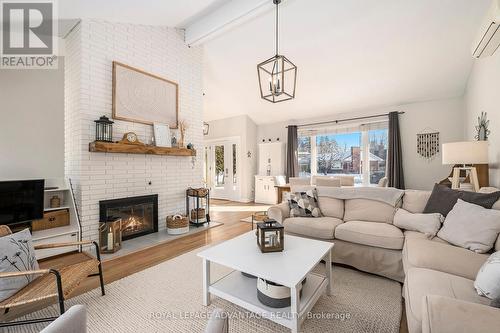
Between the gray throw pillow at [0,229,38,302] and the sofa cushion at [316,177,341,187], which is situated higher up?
the sofa cushion at [316,177,341,187]

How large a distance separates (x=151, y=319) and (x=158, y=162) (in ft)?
8.62

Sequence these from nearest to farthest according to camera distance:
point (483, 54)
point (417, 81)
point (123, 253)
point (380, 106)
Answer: point (483, 54)
point (123, 253)
point (417, 81)
point (380, 106)

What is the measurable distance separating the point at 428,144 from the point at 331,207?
3578 millimetres

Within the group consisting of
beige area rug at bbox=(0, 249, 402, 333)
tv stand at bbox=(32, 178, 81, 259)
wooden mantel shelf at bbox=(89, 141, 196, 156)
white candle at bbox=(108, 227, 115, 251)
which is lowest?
beige area rug at bbox=(0, 249, 402, 333)

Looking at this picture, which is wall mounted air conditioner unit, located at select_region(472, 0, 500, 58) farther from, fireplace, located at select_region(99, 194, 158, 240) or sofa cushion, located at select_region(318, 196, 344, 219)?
fireplace, located at select_region(99, 194, 158, 240)

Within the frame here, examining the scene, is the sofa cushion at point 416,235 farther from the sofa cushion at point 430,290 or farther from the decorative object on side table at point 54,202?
the decorative object on side table at point 54,202

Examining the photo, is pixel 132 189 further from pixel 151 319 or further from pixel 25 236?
pixel 151 319

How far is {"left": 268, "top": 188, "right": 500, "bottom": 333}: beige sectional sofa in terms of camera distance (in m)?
0.93

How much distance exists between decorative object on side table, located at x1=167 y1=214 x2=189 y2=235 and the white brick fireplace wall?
315mm

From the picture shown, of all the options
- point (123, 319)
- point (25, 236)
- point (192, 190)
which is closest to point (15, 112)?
point (25, 236)

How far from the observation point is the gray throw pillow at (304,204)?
296cm

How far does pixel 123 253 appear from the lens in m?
2.88

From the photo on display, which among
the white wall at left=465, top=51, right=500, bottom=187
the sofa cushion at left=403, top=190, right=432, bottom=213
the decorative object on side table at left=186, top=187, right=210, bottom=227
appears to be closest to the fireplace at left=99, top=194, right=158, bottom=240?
the decorative object on side table at left=186, top=187, right=210, bottom=227

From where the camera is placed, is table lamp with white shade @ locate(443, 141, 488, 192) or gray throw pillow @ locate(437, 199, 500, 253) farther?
table lamp with white shade @ locate(443, 141, 488, 192)
